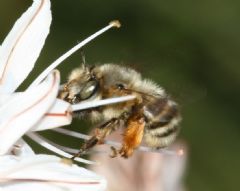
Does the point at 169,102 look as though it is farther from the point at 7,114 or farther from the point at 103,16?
the point at 103,16

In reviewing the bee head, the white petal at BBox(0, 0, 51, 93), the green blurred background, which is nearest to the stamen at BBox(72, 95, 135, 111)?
the bee head

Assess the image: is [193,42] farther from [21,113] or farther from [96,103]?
[21,113]

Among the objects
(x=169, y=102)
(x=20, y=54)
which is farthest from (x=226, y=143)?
(x=20, y=54)

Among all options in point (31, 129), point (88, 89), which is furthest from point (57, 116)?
point (88, 89)

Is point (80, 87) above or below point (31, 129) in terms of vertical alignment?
above

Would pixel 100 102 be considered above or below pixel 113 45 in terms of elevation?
below

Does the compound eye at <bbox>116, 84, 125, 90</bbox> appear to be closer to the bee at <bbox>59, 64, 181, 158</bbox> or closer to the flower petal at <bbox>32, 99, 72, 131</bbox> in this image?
the bee at <bbox>59, 64, 181, 158</bbox>
